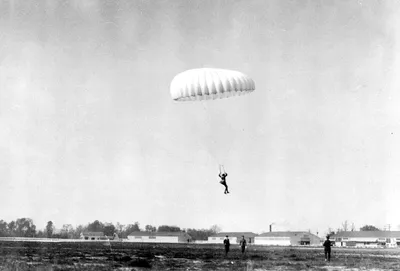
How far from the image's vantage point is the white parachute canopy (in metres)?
23.5

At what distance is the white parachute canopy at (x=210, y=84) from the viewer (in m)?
23.5

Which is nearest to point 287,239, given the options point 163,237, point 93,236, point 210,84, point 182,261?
point 163,237

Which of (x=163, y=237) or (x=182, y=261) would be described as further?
(x=163, y=237)

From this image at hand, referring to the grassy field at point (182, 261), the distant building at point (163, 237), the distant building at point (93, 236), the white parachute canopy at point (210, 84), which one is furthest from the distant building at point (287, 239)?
the white parachute canopy at point (210, 84)

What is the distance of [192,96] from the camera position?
2453 cm

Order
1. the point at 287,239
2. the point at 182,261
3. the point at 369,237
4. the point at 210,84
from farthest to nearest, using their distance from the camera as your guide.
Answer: the point at 369,237 → the point at 287,239 → the point at 182,261 → the point at 210,84

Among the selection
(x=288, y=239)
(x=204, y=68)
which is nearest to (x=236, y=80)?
(x=204, y=68)

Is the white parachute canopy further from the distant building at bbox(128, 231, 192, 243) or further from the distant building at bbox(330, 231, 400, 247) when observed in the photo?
the distant building at bbox(128, 231, 192, 243)

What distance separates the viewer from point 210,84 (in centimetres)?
2348

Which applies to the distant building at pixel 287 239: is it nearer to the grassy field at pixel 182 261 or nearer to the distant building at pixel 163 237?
the distant building at pixel 163 237

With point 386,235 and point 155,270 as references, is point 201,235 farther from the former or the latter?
point 155,270

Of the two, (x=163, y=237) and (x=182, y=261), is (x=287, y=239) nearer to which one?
(x=163, y=237)

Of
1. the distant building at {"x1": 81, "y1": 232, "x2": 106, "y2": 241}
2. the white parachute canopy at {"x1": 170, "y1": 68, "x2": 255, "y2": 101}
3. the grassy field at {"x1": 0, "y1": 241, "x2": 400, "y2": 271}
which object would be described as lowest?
the distant building at {"x1": 81, "y1": 232, "x2": 106, "y2": 241}

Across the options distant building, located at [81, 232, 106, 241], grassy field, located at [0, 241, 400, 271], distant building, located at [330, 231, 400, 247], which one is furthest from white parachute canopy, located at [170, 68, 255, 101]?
distant building, located at [81, 232, 106, 241]
